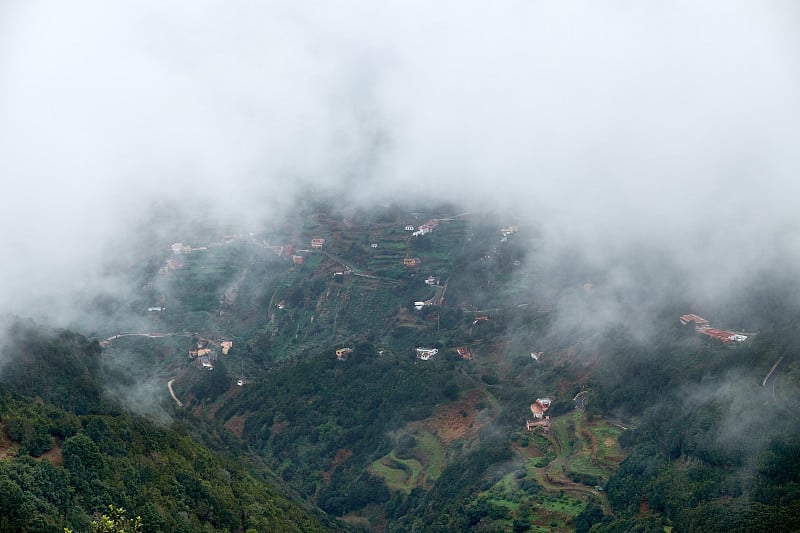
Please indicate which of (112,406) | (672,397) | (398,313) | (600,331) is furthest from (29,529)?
(398,313)

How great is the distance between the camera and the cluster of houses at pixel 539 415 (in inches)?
2239

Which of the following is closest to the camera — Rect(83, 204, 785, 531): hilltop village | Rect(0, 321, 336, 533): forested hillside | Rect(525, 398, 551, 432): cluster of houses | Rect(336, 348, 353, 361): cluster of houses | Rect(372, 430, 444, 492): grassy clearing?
Rect(0, 321, 336, 533): forested hillside

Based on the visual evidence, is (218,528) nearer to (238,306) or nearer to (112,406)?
(112,406)

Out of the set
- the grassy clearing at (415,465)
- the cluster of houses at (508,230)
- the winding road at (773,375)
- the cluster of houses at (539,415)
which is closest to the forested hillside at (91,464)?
the grassy clearing at (415,465)

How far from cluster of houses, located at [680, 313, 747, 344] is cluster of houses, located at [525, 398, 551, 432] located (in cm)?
1008

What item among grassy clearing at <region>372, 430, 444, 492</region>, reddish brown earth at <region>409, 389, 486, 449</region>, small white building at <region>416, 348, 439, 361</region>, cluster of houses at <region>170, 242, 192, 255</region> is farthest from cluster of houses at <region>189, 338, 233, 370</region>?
reddish brown earth at <region>409, 389, 486, 449</region>

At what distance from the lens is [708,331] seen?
56125 millimetres

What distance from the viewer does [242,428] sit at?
66.8 meters

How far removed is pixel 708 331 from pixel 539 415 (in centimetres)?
1140

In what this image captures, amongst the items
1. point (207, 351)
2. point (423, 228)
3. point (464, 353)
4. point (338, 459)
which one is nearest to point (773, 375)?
point (464, 353)

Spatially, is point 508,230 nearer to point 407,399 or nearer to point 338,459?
point 407,399

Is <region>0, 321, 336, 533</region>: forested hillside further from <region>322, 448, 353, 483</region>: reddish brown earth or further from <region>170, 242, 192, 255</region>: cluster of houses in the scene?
<region>170, 242, 192, 255</region>: cluster of houses

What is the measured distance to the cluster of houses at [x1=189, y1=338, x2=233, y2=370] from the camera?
2867 inches

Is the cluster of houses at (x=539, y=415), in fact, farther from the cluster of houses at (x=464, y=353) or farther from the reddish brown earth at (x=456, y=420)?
the cluster of houses at (x=464, y=353)
